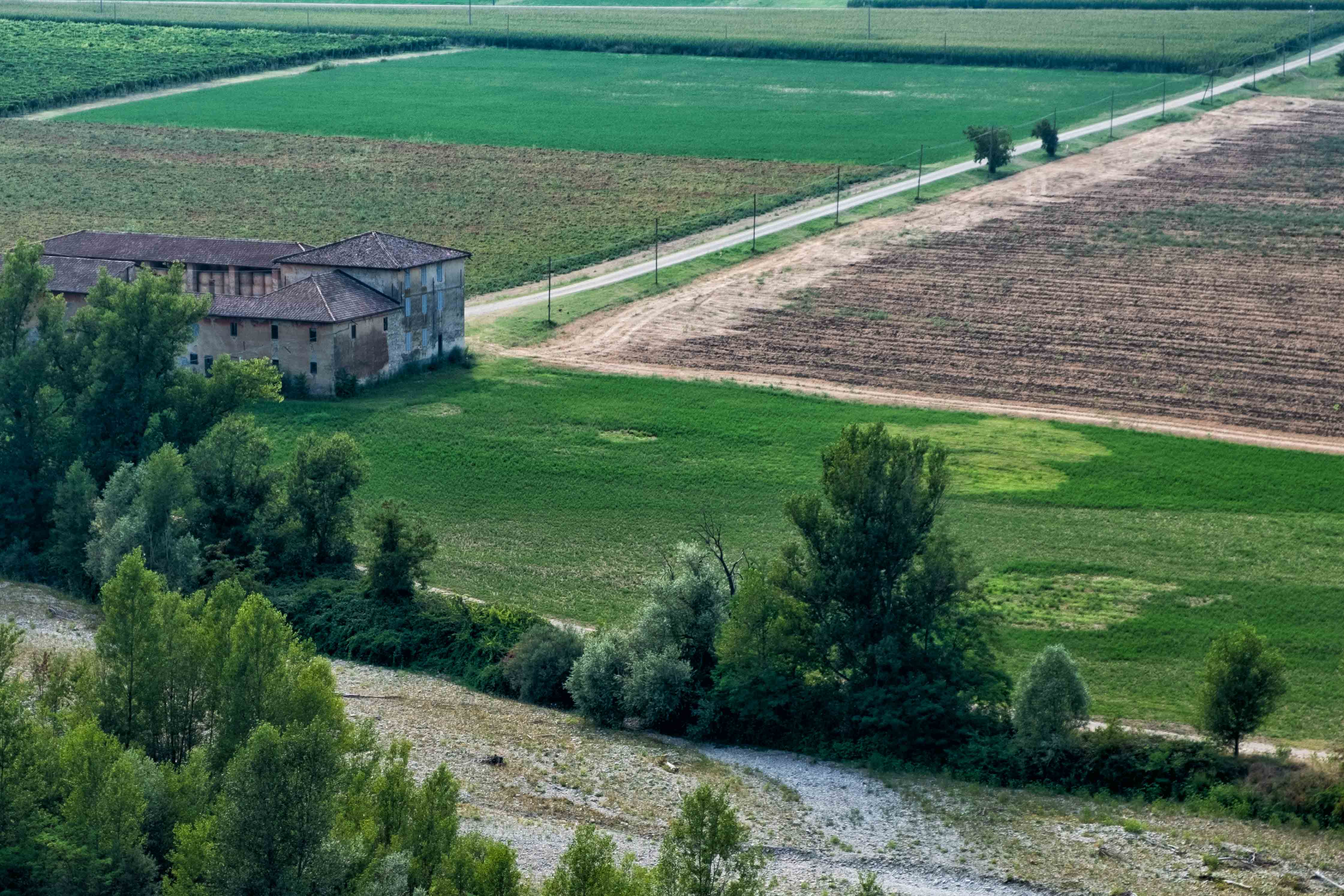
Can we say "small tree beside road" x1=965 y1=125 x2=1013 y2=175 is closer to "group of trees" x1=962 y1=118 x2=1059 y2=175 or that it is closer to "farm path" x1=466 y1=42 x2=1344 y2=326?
"group of trees" x1=962 y1=118 x2=1059 y2=175

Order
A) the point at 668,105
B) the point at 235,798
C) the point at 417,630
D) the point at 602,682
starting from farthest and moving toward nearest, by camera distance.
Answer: the point at 668,105 → the point at 417,630 → the point at 602,682 → the point at 235,798

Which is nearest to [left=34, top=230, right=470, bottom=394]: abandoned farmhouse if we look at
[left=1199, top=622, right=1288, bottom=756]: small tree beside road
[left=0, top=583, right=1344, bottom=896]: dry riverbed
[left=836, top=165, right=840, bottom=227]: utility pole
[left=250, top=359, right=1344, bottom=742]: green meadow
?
[left=250, top=359, right=1344, bottom=742]: green meadow

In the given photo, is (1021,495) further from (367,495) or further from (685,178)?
(685,178)

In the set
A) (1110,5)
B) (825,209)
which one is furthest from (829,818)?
(1110,5)

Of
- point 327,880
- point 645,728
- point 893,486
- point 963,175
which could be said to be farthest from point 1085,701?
point 963,175

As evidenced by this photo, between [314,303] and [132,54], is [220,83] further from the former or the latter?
[314,303]

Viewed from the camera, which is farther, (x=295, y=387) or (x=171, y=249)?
(x=171, y=249)
